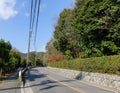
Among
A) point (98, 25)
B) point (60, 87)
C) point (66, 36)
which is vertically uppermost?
point (66, 36)

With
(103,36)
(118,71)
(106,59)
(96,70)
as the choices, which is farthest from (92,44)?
(118,71)

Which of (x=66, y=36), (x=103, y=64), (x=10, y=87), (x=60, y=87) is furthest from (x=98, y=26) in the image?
(x=66, y=36)

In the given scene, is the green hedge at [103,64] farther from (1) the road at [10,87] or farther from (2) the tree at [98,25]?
(1) the road at [10,87]

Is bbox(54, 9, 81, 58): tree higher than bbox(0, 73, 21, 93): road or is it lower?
higher

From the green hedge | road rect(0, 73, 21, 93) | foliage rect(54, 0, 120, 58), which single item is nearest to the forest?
foliage rect(54, 0, 120, 58)

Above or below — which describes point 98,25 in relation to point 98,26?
above

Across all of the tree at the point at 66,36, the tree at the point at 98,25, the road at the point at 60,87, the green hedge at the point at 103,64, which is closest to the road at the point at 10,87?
the road at the point at 60,87

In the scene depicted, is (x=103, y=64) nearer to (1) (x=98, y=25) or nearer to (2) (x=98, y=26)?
(2) (x=98, y=26)

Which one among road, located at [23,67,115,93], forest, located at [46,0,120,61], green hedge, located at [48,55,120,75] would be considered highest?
forest, located at [46,0,120,61]

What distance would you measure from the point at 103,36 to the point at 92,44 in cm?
232

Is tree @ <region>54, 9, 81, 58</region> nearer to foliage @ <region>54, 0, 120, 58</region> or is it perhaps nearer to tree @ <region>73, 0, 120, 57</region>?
foliage @ <region>54, 0, 120, 58</region>

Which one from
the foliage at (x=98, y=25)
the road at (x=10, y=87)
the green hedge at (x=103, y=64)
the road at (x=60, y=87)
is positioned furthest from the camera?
the foliage at (x=98, y=25)

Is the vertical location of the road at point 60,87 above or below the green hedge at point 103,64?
below

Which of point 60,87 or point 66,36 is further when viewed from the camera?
point 66,36
